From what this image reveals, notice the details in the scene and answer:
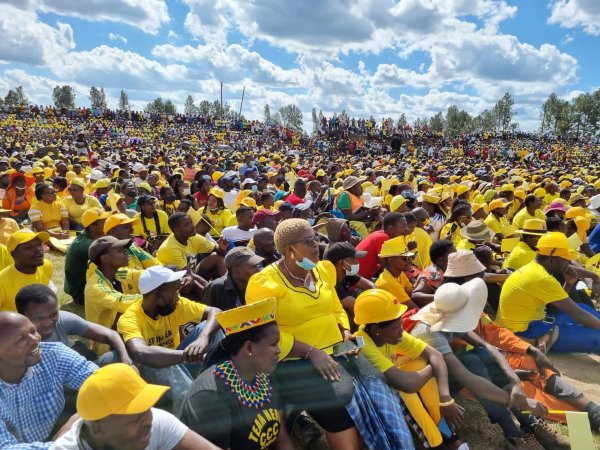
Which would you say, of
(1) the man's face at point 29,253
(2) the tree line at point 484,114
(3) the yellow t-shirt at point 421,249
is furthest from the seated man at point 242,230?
(2) the tree line at point 484,114

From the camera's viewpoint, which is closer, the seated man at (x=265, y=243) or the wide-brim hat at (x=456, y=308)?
the wide-brim hat at (x=456, y=308)

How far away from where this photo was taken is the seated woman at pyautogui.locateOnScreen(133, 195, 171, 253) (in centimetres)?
648

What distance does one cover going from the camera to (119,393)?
68.3 inches

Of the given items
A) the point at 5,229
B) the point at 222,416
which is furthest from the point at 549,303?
the point at 5,229

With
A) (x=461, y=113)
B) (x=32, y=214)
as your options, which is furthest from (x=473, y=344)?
(x=461, y=113)

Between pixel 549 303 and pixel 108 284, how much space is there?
4038 mm

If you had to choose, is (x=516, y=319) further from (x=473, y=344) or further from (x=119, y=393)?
(x=119, y=393)

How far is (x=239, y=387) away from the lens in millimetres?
2342

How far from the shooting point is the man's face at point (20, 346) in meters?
2.32

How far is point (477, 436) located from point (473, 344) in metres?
0.74

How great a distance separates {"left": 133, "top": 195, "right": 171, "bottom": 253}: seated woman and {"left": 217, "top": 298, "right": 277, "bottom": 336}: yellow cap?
4.40 metres

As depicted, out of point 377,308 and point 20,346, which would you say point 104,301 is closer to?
point 20,346

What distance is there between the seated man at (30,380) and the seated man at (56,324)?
306 mm

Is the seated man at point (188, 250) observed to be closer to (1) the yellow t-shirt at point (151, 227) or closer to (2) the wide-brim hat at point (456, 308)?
(1) the yellow t-shirt at point (151, 227)
